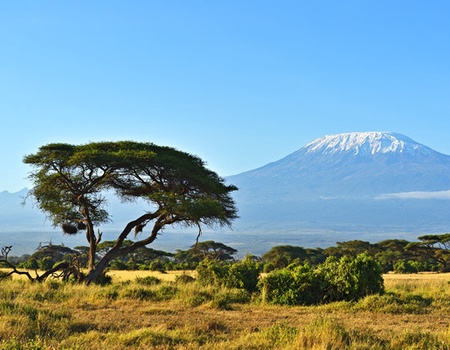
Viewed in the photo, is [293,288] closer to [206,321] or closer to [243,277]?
[243,277]

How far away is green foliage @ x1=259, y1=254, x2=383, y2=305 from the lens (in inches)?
628

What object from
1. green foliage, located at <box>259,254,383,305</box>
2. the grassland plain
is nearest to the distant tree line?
the grassland plain

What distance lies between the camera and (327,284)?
54.0ft

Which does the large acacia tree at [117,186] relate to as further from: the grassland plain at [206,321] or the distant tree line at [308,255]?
the distant tree line at [308,255]

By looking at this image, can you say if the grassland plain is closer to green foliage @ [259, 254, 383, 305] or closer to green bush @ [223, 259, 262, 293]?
green foliage @ [259, 254, 383, 305]

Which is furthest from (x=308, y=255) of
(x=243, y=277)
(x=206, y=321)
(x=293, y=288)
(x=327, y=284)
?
(x=206, y=321)

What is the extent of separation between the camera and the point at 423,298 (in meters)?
16.6

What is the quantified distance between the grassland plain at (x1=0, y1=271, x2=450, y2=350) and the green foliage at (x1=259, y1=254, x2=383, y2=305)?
695 millimetres

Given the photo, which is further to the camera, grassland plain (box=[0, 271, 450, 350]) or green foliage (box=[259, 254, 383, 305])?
green foliage (box=[259, 254, 383, 305])

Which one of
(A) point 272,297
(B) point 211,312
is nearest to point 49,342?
(B) point 211,312

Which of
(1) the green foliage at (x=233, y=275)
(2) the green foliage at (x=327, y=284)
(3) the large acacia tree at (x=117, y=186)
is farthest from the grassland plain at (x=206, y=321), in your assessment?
(3) the large acacia tree at (x=117, y=186)

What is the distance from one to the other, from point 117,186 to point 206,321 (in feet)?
49.0

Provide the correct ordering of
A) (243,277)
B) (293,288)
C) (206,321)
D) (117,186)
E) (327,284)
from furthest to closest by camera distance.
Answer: (117,186), (243,277), (327,284), (293,288), (206,321)

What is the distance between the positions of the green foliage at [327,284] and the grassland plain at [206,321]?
2.28ft
